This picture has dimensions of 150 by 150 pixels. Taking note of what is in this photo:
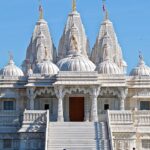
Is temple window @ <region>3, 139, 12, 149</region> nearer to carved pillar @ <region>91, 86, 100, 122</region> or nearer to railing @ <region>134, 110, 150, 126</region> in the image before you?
carved pillar @ <region>91, 86, 100, 122</region>

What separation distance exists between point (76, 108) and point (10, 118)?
527 centimetres

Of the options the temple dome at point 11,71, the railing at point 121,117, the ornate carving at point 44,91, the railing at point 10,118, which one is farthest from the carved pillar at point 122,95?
the temple dome at point 11,71

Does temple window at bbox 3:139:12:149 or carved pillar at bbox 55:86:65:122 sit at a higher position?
carved pillar at bbox 55:86:65:122

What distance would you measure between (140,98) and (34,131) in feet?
34.0

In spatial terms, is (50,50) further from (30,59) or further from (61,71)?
(61,71)

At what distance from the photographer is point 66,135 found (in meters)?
44.3

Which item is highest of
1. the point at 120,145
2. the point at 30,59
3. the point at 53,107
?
the point at 30,59

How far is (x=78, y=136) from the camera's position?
44.2m

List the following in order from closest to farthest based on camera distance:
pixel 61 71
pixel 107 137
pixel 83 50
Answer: pixel 107 137 → pixel 61 71 → pixel 83 50

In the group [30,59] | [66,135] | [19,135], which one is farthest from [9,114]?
[30,59]

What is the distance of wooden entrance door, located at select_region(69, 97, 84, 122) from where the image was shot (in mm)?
51544

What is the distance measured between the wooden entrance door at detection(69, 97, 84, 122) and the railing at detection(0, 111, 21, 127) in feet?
13.8

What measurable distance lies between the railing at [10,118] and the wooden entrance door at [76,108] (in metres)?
4.21

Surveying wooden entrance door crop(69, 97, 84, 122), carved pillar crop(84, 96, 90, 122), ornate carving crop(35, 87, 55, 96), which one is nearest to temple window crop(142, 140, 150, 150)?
carved pillar crop(84, 96, 90, 122)
